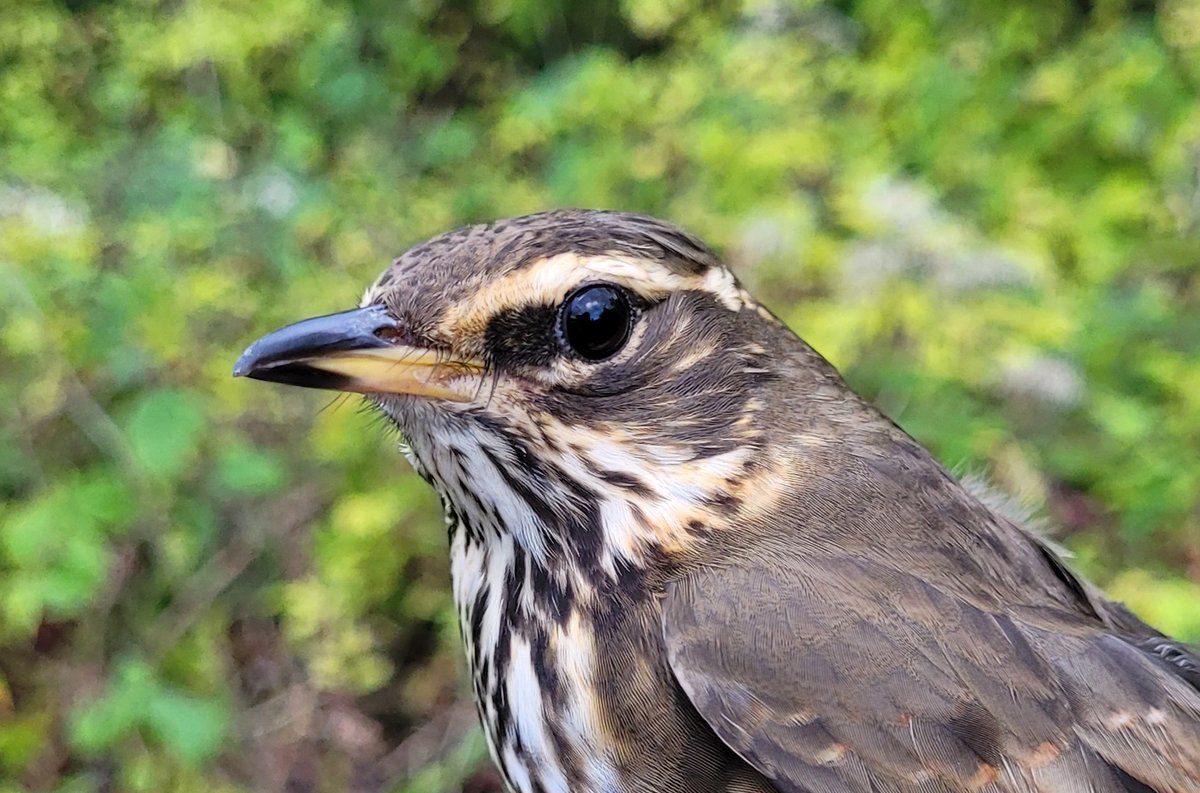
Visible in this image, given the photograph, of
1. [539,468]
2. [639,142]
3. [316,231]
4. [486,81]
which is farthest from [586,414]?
[486,81]

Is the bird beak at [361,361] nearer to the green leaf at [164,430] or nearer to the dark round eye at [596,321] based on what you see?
the dark round eye at [596,321]

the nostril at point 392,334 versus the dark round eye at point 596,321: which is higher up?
the nostril at point 392,334

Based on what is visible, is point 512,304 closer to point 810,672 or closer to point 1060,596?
point 810,672

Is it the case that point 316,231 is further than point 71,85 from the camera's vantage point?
No

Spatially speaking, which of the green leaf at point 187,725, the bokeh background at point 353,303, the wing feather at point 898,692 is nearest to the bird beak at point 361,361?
the wing feather at point 898,692

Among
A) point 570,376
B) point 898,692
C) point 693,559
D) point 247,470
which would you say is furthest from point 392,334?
point 247,470

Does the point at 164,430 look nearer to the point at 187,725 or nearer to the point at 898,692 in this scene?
the point at 187,725
